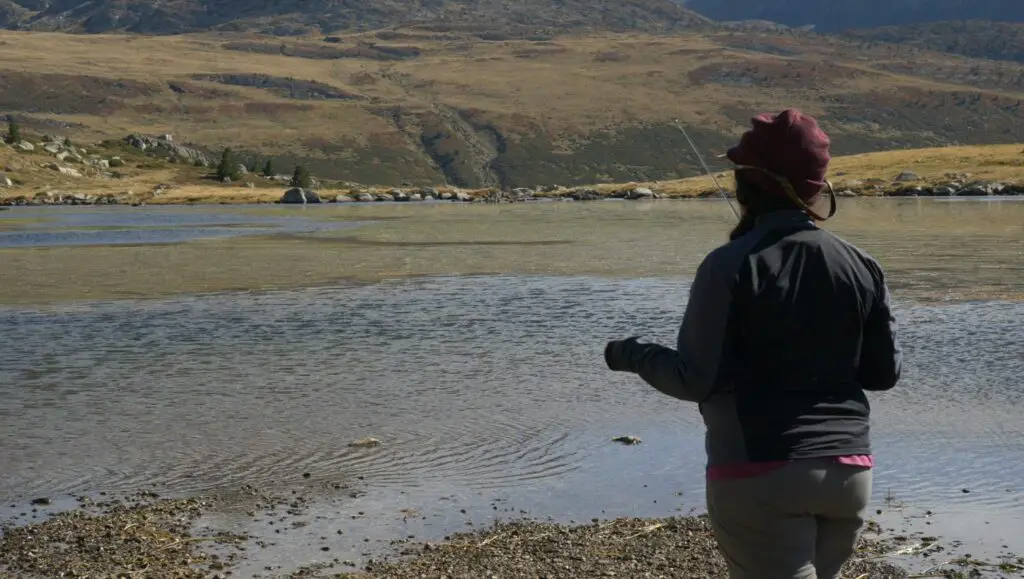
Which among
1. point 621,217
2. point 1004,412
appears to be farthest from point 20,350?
point 621,217

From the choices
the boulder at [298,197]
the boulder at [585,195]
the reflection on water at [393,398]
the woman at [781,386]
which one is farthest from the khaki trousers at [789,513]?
the boulder at [298,197]

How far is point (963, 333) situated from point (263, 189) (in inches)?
4468

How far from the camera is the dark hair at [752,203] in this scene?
5.17 metres

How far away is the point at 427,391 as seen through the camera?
54.9 ft

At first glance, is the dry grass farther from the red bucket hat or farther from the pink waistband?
the pink waistband

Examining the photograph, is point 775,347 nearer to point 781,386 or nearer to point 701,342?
point 781,386

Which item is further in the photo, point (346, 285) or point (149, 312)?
point (346, 285)

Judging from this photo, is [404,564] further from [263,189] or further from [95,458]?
[263,189]

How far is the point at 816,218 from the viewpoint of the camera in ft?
17.1

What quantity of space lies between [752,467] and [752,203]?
102 centimetres

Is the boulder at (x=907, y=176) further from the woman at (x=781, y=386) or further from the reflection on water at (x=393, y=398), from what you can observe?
the woman at (x=781, y=386)

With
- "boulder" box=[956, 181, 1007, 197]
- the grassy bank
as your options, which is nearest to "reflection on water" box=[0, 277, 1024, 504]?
"boulder" box=[956, 181, 1007, 197]

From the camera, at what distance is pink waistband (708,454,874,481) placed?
490 cm

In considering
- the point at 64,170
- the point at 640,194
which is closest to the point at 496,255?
the point at 640,194
